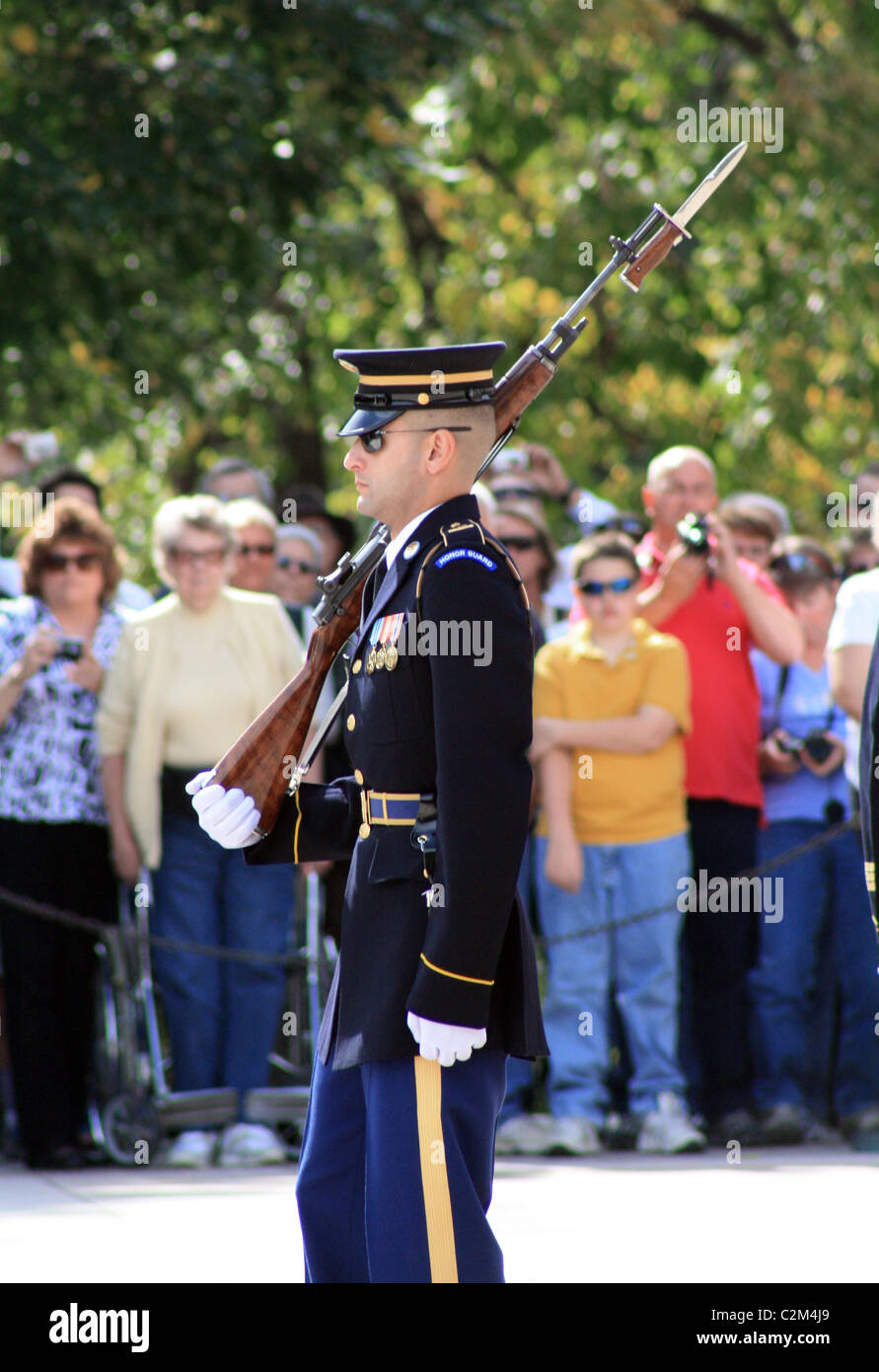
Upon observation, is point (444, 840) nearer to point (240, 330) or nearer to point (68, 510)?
point (68, 510)

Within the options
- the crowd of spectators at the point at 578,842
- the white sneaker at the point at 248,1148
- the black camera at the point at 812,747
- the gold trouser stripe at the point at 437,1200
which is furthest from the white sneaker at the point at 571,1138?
the gold trouser stripe at the point at 437,1200

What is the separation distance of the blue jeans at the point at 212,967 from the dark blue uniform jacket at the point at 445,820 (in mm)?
3409

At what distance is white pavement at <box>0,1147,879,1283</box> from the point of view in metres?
5.25

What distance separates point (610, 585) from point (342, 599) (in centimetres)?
343

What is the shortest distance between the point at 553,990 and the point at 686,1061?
2.03 feet

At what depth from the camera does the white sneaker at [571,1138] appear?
7250 millimetres

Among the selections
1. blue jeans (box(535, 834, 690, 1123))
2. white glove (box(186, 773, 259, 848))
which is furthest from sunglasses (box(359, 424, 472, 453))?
blue jeans (box(535, 834, 690, 1123))

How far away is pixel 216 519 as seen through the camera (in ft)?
24.4

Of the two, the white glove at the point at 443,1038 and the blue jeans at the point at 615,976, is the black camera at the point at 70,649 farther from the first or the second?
the white glove at the point at 443,1038

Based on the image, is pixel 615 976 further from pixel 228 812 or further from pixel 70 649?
pixel 228 812

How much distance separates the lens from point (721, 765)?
762cm

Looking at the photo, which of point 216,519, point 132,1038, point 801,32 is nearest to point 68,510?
point 216,519

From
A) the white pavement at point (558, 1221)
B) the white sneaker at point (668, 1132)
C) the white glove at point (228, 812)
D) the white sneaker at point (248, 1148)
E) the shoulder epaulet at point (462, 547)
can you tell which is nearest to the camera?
the shoulder epaulet at point (462, 547)

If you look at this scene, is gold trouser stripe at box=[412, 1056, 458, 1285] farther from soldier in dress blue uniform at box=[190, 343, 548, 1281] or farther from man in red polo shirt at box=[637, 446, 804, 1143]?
man in red polo shirt at box=[637, 446, 804, 1143]
